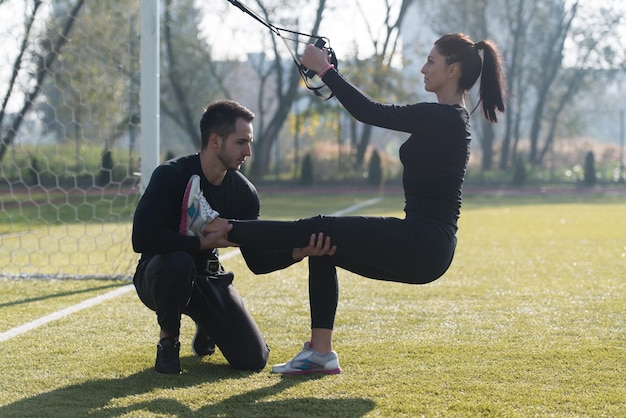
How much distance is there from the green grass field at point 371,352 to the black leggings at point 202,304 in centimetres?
13

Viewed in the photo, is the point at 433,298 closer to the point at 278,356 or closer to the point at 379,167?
the point at 278,356

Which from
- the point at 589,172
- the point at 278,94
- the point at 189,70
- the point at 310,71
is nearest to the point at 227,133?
the point at 310,71

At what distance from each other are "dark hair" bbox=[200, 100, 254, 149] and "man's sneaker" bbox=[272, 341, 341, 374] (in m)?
1.20

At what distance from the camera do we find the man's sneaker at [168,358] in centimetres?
421

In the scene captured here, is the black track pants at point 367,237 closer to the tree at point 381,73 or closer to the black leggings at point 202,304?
the black leggings at point 202,304

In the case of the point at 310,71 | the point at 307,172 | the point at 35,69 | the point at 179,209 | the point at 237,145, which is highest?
the point at 35,69

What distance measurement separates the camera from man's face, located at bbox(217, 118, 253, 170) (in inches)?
172

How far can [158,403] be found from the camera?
12.0 feet

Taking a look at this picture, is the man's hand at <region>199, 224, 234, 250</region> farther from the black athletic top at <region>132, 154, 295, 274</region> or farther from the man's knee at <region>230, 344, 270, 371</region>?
the man's knee at <region>230, 344, 270, 371</region>

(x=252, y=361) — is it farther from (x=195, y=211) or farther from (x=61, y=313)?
(x=61, y=313)

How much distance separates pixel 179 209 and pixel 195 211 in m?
0.27

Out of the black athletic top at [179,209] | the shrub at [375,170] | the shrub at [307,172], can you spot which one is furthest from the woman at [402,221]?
the shrub at [307,172]

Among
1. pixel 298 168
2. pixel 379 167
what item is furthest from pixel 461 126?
pixel 298 168

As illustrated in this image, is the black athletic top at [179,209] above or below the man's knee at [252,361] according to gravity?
above
